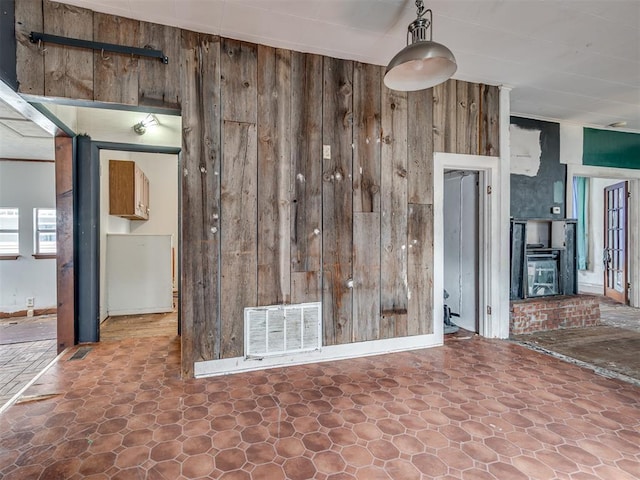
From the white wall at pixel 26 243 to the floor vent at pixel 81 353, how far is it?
112 inches

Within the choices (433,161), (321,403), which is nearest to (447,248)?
(433,161)

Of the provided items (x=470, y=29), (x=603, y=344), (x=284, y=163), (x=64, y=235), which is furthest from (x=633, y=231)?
(x=64, y=235)

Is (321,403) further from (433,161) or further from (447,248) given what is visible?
(447,248)

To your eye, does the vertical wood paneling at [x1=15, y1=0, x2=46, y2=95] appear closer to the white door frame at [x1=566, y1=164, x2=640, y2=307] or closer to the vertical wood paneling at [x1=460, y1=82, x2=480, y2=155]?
the vertical wood paneling at [x1=460, y1=82, x2=480, y2=155]

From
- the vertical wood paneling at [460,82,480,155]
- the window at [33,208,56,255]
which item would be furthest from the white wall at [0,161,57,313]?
the vertical wood paneling at [460,82,480,155]

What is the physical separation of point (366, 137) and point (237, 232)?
1.49m

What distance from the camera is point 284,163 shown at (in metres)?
2.82

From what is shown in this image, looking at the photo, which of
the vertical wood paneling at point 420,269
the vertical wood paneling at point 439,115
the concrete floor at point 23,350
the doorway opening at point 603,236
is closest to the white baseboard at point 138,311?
the concrete floor at point 23,350

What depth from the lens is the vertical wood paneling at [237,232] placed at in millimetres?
2654

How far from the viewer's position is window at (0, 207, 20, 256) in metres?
5.10

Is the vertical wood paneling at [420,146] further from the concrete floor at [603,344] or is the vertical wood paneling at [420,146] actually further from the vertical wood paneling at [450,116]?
the concrete floor at [603,344]

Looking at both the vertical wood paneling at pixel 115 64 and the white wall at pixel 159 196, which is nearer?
the vertical wood paneling at pixel 115 64

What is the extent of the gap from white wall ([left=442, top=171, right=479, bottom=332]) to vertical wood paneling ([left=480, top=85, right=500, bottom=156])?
33 centimetres

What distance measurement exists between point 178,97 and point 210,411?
228 centimetres
